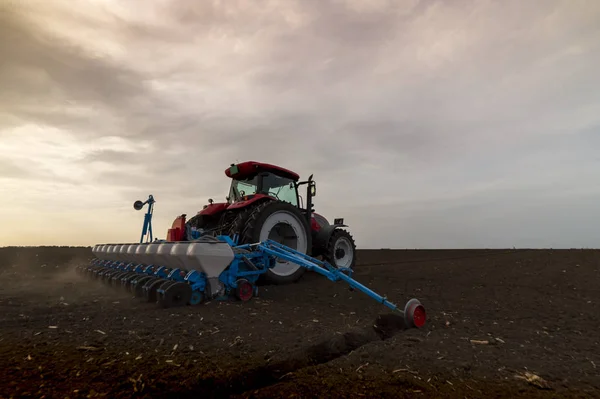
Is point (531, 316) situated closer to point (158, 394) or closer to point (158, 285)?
point (158, 394)

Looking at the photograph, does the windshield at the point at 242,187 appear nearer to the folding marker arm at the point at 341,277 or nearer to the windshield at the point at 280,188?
the windshield at the point at 280,188

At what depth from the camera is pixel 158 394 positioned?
2.61 m

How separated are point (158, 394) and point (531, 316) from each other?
562 centimetres

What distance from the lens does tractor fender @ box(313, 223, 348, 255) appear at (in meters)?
9.45

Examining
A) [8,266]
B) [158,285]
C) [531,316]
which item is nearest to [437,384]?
[531,316]

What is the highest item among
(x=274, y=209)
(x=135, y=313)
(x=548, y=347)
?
(x=274, y=209)

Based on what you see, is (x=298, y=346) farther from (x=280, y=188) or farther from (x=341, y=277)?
(x=280, y=188)

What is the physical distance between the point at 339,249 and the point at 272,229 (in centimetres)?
283

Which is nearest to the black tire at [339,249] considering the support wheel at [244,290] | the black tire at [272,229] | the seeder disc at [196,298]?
the black tire at [272,229]

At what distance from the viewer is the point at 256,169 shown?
8.59 meters

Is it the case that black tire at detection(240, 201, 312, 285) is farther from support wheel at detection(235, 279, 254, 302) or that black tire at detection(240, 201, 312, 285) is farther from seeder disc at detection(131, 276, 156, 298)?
seeder disc at detection(131, 276, 156, 298)

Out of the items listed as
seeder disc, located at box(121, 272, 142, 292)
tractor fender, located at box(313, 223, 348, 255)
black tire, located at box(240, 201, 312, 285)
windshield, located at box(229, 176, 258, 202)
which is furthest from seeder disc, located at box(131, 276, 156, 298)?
tractor fender, located at box(313, 223, 348, 255)

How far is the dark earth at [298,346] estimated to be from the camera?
281cm

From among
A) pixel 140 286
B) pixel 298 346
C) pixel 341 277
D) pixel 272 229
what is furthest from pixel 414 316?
pixel 140 286
